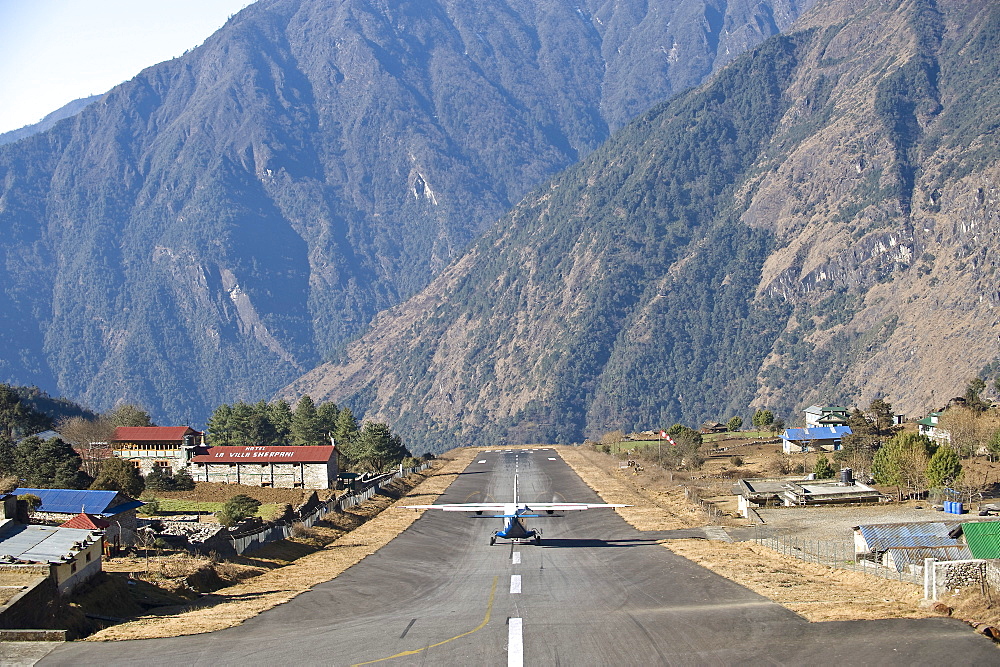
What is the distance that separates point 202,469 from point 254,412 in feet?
129

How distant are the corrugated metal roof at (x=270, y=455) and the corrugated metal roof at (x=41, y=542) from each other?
2446 inches

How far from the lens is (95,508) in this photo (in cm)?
5728

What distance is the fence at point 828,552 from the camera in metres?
42.2

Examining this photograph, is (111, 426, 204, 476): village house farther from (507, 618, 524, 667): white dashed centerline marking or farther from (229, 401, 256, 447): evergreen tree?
(507, 618, 524, 667): white dashed centerline marking

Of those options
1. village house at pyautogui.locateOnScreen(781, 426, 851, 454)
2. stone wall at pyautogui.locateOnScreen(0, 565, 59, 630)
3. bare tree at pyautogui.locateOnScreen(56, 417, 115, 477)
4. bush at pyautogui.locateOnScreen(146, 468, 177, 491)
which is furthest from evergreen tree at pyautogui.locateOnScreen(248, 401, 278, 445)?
stone wall at pyautogui.locateOnScreen(0, 565, 59, 630)

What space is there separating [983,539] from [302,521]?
136 ft

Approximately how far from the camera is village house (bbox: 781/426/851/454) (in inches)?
5148

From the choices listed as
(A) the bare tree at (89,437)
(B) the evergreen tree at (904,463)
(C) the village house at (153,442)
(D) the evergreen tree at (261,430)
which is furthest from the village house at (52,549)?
(D) the evergreen tree at (261,430)

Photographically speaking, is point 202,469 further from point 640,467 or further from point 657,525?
point 657,525

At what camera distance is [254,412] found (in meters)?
147

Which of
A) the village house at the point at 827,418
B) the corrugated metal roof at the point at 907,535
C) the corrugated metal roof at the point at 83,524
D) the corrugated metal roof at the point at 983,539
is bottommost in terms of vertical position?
the corrugated metal roof at the point at 907,535

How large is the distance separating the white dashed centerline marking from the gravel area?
33.1 metres

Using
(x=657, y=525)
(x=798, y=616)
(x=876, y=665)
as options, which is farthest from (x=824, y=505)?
(x=876, y=665)

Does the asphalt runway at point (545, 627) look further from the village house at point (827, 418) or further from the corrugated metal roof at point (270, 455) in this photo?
the village house at point (827, 418)
